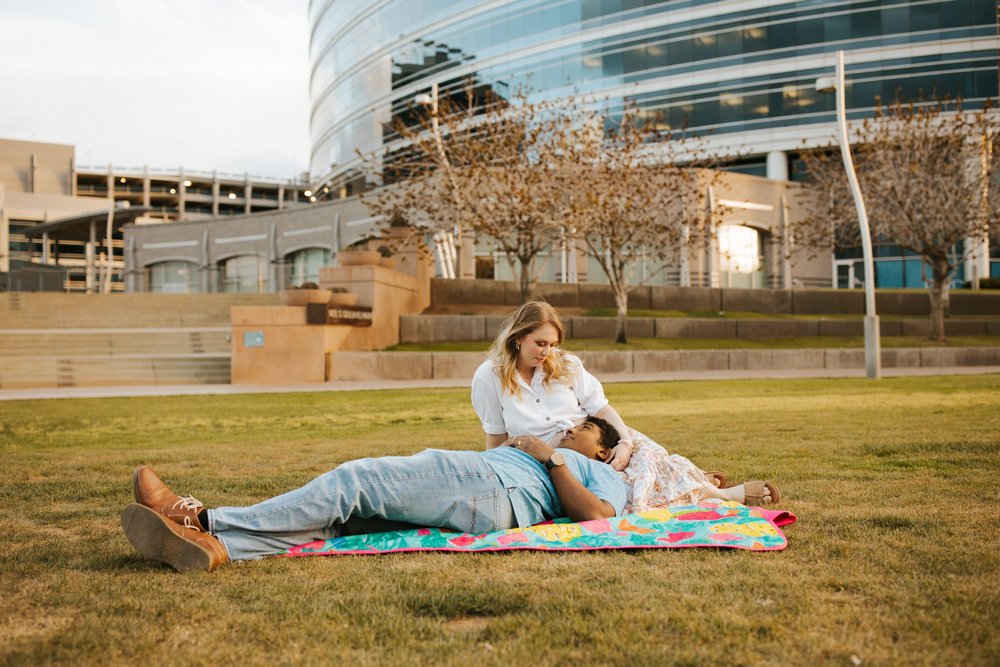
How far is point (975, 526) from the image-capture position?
4.34m

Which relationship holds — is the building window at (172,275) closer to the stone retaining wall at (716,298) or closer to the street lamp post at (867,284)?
the stone retaining wall at (716,298)

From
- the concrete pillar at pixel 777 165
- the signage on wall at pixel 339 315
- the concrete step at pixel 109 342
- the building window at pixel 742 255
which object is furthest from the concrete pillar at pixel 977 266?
the concrete step at pixel 109 342

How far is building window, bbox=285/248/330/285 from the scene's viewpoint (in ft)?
164

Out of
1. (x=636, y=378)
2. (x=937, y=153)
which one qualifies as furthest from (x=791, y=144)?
(x=636, y=378)

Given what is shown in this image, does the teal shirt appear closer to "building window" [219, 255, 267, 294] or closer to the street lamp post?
the street lamp post

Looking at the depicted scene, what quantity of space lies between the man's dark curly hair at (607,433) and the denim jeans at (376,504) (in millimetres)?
814

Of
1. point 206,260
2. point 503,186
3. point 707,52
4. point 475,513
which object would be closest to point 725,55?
point 707,52

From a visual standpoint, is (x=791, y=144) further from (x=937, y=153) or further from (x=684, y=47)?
(x=937, y=153)

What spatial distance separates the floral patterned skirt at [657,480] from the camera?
15.6 feet

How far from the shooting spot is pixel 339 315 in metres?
20.1

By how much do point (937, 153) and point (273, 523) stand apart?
2915 cm

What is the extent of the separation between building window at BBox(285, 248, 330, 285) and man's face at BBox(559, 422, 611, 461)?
151ft

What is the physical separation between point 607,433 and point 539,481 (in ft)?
2.09

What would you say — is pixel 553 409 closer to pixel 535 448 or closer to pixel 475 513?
pixel 535 448
